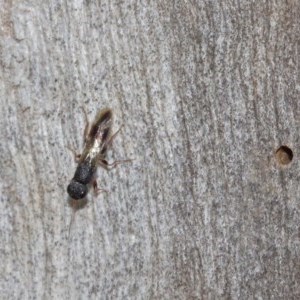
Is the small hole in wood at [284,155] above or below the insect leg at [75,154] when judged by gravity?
below

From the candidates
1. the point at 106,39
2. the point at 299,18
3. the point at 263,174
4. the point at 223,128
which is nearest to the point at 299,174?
the point at 263,174

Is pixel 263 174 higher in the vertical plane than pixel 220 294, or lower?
higher

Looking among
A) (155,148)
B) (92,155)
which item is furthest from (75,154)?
(155,148)

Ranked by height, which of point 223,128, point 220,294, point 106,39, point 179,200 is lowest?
point 220,294

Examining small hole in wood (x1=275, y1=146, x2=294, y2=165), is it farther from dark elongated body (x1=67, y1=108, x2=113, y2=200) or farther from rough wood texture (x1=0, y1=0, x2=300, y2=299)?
dark elongated body (x1=67, y1=108, x2=113, y2=200)

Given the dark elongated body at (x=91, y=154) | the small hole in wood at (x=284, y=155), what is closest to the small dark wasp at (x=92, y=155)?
the dark elongated body at (x=91, y=154)

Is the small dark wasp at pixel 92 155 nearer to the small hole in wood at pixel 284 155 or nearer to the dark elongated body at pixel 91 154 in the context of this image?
the dark elongated body at pixel 91 154

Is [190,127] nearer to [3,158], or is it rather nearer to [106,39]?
[106,39]
